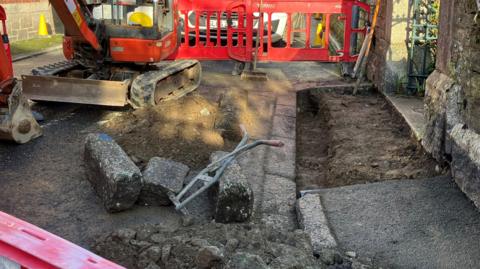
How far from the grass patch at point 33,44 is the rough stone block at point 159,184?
10743mm

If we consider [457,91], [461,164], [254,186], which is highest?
[457,91]

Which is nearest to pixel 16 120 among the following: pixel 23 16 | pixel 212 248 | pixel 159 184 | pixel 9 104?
pixel 9 104

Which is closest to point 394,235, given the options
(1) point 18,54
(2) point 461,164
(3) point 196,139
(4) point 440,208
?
(4) point 440,208

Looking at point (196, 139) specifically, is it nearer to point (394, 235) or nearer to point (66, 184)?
point (66, 184)

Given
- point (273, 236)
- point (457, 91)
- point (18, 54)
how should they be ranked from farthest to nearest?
point (18, 54)
point (457, 91)
point (273, 236)

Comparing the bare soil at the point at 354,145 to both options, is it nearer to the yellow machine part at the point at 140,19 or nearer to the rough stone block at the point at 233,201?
the rough stone block at the point at 233,201

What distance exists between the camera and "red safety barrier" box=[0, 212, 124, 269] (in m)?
1.94

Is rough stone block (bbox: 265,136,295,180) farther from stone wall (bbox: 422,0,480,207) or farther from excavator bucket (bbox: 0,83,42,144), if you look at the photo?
excavator bucket (bbox: 0,83,42,144)

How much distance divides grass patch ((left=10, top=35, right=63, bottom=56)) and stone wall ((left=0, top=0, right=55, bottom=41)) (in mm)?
308

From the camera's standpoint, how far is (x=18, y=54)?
48.8ft

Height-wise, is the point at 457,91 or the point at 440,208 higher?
the point at 457,91

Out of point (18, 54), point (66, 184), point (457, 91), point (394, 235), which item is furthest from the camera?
point (18, 54)

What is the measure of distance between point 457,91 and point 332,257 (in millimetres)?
2246

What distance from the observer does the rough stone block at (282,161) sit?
22.0 feet
